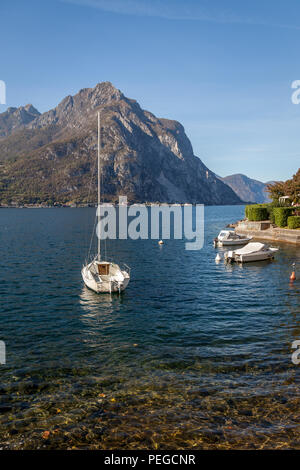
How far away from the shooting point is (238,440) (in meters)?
11.6

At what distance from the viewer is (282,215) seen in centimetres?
7175

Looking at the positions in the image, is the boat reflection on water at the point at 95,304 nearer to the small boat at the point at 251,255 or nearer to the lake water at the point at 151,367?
the lake water at the point at 151,367

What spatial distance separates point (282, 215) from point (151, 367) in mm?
62682

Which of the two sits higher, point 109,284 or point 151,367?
point 109,284

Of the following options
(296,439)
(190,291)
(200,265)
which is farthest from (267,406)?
(200,265)

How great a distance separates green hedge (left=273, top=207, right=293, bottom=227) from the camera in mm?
71119

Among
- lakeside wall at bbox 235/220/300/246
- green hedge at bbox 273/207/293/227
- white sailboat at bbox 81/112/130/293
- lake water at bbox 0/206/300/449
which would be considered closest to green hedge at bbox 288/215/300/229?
lakeside wall at bbox 235/220/300/246

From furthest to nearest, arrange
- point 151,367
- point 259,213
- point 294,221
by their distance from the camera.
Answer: point 259,213 → point 294,221 → point 151,367

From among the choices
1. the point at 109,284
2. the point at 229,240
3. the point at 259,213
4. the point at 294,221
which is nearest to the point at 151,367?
the point at 109,284

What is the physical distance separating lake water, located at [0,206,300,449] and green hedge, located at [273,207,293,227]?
39.4 m

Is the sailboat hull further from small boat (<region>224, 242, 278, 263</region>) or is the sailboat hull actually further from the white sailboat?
small boat (<region>224, 242, 278, 263</region>)

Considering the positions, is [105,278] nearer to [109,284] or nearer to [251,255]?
[109,284]

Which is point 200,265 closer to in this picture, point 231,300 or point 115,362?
point 231,300
